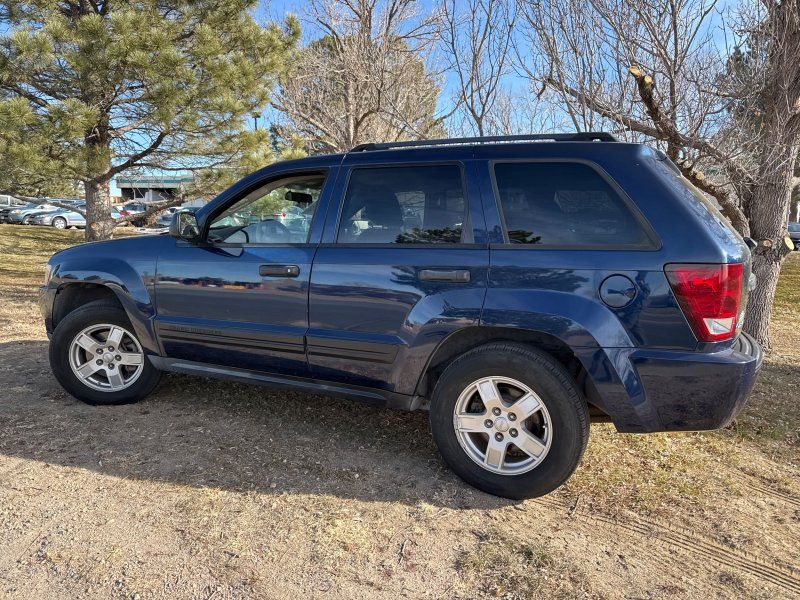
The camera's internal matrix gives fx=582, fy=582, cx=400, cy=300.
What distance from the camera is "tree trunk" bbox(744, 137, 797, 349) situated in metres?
5.64

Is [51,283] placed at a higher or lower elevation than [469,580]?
higher

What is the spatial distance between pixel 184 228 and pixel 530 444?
2.53m

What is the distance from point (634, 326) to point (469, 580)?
4.43 ft

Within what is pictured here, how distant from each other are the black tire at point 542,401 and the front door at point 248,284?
0.95 metres

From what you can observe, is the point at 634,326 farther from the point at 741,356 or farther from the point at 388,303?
the point at 388,303

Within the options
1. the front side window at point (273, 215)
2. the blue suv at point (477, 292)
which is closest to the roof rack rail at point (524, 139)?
the blue suv at point (477, 292)

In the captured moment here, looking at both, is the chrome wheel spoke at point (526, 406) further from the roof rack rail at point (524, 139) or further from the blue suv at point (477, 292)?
the roof rack rail at point (524, 139)

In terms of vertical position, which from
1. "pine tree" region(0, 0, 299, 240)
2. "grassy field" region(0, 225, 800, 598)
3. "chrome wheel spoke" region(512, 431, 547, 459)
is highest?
"pine tree" region(0, 0, 299, 240)

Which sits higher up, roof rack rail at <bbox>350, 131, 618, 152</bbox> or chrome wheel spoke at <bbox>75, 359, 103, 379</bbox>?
roof rack rail at <bbox>350, 131, 618, 152</bbox>

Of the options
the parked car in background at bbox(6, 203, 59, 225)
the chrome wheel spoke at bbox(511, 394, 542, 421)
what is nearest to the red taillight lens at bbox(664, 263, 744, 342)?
the chrome wheel spoke at bbox(511, 394, 542, 421)

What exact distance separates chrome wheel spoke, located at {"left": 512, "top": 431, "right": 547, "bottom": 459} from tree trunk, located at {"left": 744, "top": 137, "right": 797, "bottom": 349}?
408cm

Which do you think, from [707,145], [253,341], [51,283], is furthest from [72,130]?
[707,145]

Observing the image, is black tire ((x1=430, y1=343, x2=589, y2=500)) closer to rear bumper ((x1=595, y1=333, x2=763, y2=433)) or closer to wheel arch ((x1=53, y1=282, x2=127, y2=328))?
rear bumper ((x1=595, y1=333, x2=763, y2=433))

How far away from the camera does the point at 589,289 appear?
279cm
